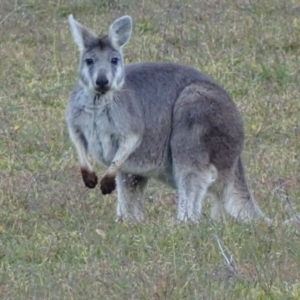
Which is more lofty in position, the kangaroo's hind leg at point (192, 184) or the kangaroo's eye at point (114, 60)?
the kangaroo's eye at point (114, 60)

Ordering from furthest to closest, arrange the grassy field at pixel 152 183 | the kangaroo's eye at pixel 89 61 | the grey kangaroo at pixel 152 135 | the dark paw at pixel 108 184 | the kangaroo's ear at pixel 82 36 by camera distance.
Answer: the kangaroo's ear at pixel 82 36
the kangaroo's eye at pixel 89 61
the grey kangaroo at pixel 152 135
the dark paw at pixel 108 184
the grassy field at pixel 152 183

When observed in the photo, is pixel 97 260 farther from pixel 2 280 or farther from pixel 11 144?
pixel 11 144

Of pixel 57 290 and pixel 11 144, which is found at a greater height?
pixel 57 290

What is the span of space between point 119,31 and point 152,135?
0.70m

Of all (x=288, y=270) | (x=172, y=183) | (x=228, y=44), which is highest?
(x=288, y=270)

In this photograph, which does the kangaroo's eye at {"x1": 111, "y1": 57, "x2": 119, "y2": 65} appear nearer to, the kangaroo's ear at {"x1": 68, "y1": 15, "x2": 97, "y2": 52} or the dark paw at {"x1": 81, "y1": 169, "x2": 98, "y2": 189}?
the kangaroo's ear at {"x1": 68, "y1": 15, "x2": 97, "y2": 52}

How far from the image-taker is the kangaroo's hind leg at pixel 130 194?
22.1 ft

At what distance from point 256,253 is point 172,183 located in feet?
4.63

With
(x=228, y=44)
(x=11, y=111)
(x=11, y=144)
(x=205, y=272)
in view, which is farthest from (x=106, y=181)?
(x=228, y=44)

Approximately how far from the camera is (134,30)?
11.4 metres

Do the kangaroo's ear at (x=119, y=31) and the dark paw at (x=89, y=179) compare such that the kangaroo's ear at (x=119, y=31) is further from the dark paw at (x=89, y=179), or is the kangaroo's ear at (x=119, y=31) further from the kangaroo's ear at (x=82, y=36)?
the dark paw at (x=89, y=179)

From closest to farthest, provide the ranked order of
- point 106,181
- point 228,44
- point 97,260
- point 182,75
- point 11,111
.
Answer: point 97,260 < point 106,181 < point 182,75 < point 11,111 < point 228,44

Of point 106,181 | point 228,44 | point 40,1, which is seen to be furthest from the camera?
point 40,1

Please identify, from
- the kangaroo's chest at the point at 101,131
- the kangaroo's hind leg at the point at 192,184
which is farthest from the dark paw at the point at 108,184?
the kangaroo's hind leg at the point at 192,184
